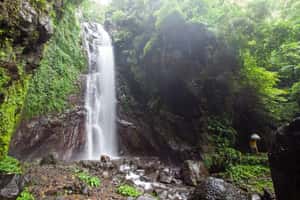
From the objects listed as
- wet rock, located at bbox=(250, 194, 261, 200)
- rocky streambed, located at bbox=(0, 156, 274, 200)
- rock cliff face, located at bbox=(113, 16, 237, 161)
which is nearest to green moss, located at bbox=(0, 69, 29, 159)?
rocky streambed, located at bbox=(0, 156, 274, 200)

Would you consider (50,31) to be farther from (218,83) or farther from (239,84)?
(239,84)

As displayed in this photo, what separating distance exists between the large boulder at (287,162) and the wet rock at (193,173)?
2.97 meters

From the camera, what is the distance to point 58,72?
8.93m

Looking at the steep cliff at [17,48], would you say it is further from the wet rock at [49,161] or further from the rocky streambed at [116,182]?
the wet rock at [49,161]

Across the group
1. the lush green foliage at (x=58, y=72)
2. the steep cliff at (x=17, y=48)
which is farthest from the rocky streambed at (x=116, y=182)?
the lush green foliage at (x=58, y=72)

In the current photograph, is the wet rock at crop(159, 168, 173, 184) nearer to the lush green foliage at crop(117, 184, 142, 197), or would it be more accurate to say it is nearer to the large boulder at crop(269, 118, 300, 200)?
the lush green foliage at crop(117, 184, 142, 197)

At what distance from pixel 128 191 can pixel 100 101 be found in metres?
6.18

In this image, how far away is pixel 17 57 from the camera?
4.80 meters

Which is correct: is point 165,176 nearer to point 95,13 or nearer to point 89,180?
Result: point 89,180

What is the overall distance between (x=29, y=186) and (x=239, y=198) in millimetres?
5230

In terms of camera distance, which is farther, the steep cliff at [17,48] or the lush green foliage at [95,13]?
the lush green foliage at [95,13]

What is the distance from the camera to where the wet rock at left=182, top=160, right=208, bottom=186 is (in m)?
6.22

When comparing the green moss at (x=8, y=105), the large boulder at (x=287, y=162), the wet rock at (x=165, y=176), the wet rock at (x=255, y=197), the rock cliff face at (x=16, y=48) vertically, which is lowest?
the wet rock at (x=255, y=197)

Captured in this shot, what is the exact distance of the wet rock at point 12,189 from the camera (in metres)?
3.84
